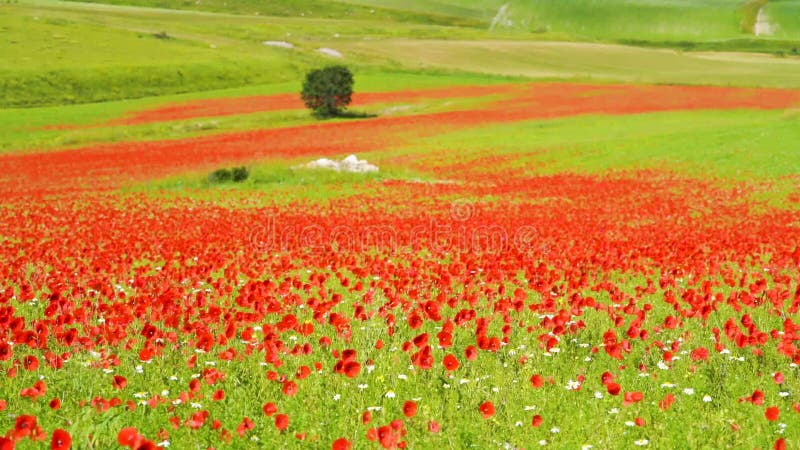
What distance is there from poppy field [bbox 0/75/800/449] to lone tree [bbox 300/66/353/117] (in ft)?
132

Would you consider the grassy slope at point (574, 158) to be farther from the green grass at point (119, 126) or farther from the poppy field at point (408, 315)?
the green grass at point (119, 126)

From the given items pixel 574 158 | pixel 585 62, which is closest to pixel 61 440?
pixel 574 158

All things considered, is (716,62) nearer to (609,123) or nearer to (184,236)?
(609,123)

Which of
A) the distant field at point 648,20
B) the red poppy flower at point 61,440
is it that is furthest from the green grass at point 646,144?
the distant field at point 648,20

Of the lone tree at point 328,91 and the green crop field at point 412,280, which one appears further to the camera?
the lone tree at point 328,91

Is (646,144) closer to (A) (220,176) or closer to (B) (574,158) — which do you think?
(B) (574,158)

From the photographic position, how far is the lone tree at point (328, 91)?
6944cm

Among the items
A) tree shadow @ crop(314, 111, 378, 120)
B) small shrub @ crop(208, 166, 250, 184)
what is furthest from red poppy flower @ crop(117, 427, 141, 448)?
tree shadow @ crop(314, 111, 378, 120)

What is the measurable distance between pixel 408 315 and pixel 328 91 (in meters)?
61.9

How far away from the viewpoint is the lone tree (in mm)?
69438

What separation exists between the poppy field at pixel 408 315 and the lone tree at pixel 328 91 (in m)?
40.1

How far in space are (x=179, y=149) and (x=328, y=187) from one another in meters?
20.5

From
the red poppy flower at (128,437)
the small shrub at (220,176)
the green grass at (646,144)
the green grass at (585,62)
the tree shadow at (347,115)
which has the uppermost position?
the green grass at (585,62)

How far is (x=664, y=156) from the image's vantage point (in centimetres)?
3584
